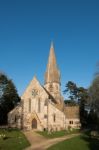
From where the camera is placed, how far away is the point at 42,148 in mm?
31203

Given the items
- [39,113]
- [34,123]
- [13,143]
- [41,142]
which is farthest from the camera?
[34,123]

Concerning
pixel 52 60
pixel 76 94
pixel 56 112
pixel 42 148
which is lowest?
pixel 42 148

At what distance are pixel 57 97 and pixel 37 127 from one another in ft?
53.6

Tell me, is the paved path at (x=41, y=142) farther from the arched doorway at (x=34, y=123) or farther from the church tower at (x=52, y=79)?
the church tower at (x=52, y=79)

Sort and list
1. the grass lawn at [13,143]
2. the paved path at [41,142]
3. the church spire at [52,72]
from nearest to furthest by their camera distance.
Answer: the grass lawn at [13,143] < the paved path at [41,142] < the church spire at [52,72]

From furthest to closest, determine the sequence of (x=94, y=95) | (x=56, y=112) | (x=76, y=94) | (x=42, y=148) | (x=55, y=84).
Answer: (x=76, y=94) < (x=55, y=84) < (x=56, y=112) < (x=94, y=95) < (x=42, y=148)

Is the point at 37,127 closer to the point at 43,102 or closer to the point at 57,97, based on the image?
the point at 43,102

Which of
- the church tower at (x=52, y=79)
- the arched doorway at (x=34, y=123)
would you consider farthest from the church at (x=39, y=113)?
the church tower at (x=52, y=79)

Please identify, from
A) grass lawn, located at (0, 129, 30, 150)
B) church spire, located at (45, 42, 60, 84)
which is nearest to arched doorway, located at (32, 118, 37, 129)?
church spire, located at (45, 42, 60, 84)

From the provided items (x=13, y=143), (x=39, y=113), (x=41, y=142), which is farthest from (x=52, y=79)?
(x=13, y=143)

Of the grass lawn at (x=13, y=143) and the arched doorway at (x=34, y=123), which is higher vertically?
the arched doorway at (x=34, y=123)

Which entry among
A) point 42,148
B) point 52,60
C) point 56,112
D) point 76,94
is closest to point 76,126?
point 56,112

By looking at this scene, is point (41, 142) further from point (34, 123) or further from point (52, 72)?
point (52, 72)

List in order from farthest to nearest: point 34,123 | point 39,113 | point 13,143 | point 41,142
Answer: point 34,123 < point 39,113 < point 41,142 < point 13,143
